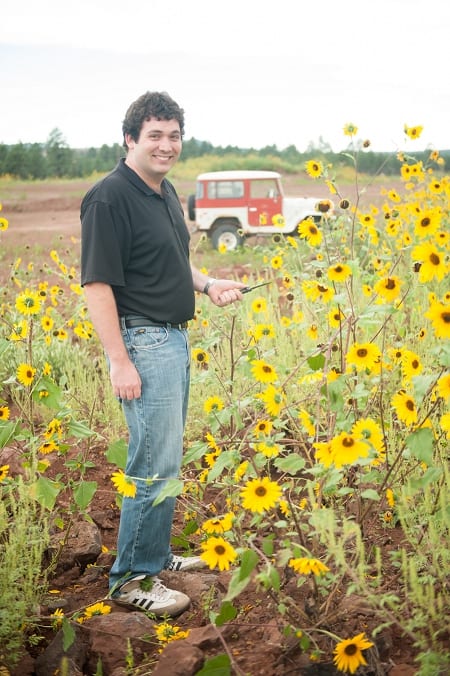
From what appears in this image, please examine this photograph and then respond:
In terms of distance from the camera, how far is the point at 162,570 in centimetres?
297

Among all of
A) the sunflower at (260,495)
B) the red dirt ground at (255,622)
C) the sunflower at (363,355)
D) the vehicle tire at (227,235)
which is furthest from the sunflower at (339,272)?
the vehicle tire at (227,235)

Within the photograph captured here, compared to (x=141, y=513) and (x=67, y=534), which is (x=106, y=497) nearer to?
(x=67, y=534)

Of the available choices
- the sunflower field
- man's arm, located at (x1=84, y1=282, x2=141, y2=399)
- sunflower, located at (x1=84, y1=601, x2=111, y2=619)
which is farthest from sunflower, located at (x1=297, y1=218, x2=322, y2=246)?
sunflower, located at (x1=84, y1=601, x2=111, y2=619)

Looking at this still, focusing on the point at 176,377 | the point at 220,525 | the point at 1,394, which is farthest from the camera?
the point at 1,394

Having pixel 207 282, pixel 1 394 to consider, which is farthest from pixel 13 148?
pixel 207 282

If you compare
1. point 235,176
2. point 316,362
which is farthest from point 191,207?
point 316,362

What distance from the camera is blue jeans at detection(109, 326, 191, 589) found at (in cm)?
265

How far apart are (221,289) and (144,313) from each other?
466 millimetres

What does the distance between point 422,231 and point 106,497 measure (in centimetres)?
218

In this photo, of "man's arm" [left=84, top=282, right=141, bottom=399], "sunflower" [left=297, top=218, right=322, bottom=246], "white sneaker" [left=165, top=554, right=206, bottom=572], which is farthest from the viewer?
"white sneaker" [left=165, top=554, right=206, bottom=572]

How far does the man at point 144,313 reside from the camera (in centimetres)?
256

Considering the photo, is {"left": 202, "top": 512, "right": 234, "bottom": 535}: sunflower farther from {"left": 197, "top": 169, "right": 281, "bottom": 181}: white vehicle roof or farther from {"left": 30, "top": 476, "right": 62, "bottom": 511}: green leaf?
{"left": 197, "top": 169, "right": 281, "bottom": 181}: white vehicle roof

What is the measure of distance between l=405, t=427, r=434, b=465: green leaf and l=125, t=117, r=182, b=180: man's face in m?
1.34

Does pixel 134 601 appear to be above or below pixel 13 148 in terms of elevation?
below
